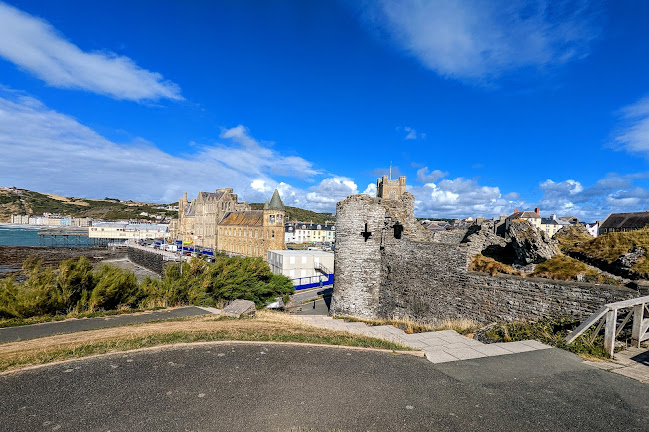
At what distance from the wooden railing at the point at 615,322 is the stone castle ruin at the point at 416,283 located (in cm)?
86

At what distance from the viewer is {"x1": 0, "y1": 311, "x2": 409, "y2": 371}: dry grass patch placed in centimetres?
660

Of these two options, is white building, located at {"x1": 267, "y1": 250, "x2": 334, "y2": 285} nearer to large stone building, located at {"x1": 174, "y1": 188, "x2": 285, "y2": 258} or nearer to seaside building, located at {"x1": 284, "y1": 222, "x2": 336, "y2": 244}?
large stone building, located at {"x1": 174, "y1": 188, "x2": 285, "y2": 258}

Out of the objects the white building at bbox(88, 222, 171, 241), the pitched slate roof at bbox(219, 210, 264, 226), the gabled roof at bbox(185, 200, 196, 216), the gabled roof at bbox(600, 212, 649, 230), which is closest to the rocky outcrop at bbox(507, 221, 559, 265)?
the gabled roof at bbox(600, 212, 649, 230)

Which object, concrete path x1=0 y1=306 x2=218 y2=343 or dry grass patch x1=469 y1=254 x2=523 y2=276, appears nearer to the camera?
concrete path x1=0 y1=306 x2=218 y2=343

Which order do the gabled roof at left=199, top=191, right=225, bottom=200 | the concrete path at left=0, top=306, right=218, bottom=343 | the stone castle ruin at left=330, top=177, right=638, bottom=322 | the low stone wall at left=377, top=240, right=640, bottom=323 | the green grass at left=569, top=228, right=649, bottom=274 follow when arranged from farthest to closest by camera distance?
the gabled roof at left=199, top=191, right=225, bottom=200 → the concrete path at left=0, top=306, right=218, bottom=343 → the stone castle ruin at left=330, top=177, right=638, bottom=322 → the green grass at left=569, top=228, right=649, bottom=274 → the low stone wall at left=377, top=240, right=640, bottom=323

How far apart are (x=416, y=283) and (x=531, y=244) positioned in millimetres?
4472

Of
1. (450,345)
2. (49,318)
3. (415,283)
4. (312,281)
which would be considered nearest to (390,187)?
(312,281)

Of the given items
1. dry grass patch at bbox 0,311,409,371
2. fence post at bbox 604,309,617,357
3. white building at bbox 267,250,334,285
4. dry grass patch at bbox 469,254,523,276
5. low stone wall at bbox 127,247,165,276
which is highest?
dry grass patch at bbox 469,254,523,276

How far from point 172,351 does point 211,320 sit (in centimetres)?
450

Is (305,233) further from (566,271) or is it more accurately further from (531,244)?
(566,271)

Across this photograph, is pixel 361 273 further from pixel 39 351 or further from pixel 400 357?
pixel 39 351

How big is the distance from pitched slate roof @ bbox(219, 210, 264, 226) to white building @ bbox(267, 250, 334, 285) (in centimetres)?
2472

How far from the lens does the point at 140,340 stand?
762 cm

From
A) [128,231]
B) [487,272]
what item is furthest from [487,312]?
[128,231]
